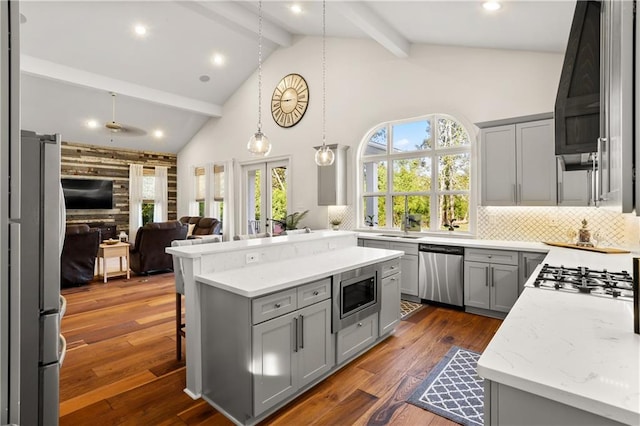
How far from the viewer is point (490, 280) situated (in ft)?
13.1

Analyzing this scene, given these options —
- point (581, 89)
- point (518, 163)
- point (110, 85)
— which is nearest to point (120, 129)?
point (110, 85)

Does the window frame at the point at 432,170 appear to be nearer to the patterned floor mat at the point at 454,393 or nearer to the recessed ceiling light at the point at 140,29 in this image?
the patterned floor mat at the point at 454,393

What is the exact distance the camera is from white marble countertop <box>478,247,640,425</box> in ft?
2.92

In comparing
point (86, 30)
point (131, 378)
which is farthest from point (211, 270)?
point (86, 30)

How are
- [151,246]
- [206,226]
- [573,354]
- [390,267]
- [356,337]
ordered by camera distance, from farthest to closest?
[206,226]
[151,246]
[390,267]
[356,337]
[573,354]

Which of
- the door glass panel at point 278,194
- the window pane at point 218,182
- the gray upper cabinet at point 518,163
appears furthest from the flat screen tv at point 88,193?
the gray upper cabinet at point 518,163

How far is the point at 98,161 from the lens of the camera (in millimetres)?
8641

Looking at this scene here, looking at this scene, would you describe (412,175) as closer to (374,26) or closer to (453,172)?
(453,172)

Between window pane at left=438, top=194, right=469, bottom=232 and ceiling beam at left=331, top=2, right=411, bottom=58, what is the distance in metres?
2.28

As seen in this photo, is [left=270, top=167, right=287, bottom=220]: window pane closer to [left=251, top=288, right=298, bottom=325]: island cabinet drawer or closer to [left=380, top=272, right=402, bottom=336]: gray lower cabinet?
[left=380, top=272, right=402, bottom=336]: gray lower cabinet

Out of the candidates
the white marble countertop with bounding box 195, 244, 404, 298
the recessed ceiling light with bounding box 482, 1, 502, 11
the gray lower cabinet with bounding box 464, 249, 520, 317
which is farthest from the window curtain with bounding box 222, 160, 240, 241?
the recessed ceiling light with bounding box 482, 1, 502, 11

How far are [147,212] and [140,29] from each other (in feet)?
17.1

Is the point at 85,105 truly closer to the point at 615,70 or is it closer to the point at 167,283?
the point at 167,283

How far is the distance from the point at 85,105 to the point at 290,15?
479cm
